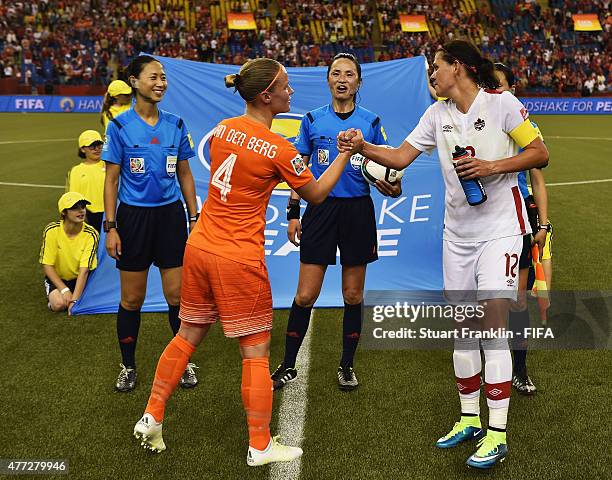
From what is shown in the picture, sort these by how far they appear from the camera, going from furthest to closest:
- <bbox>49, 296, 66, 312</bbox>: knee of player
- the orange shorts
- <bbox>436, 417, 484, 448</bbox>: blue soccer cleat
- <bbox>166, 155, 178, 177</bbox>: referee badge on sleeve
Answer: <bbox>49, 296, 66, 312</bbox>: knee of player
<bbox>166, 155, 178, 177</bbox>: referee badge on sleeve
<bbox>436, 417, 484, 448</bbox>: blue soccer cleat
the orange shorts

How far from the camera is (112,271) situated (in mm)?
6340

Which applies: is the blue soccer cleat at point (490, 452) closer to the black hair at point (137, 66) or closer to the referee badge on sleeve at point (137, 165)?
the referee badge on sleeve at point (137, 165)

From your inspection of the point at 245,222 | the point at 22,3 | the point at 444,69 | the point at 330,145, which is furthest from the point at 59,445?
the point at 22,3

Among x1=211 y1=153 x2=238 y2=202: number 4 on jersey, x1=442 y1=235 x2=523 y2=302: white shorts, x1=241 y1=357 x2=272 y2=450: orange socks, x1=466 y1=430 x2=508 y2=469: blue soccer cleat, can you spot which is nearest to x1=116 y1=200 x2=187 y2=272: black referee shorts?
x1=211 y1=153 x2=238 y2=202: number 4 on jersey

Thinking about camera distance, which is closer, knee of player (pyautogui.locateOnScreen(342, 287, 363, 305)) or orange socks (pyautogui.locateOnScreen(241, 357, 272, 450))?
orange socks (pyautogui.locateOnScreen(241, 357, 272, 450))

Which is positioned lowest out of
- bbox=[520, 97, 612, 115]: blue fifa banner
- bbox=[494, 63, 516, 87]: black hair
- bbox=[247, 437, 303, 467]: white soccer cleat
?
bbox=[520, 97, 612, 115]: blue fifa banner

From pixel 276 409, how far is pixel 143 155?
187 centimetres

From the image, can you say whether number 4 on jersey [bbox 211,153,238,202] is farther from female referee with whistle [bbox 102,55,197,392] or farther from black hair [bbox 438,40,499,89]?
black hair [bbox 438,40,499,89]

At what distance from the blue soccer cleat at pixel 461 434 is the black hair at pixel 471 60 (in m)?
1.93

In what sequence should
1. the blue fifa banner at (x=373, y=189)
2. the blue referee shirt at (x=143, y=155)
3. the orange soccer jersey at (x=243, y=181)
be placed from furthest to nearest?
1. the blue fifa banner at (x=373, y=189)
2. the blue referee shirt at (x=143, y=155)
3. the orange soccer jersey at (x=243, y=181)

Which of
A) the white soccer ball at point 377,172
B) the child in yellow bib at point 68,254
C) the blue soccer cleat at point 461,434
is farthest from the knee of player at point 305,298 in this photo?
the child in yellow bib at point 68,254

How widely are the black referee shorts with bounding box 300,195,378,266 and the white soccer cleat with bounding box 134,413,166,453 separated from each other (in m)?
1.59

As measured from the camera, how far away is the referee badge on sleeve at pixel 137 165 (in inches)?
166

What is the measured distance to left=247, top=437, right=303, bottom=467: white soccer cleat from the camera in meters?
3.31
